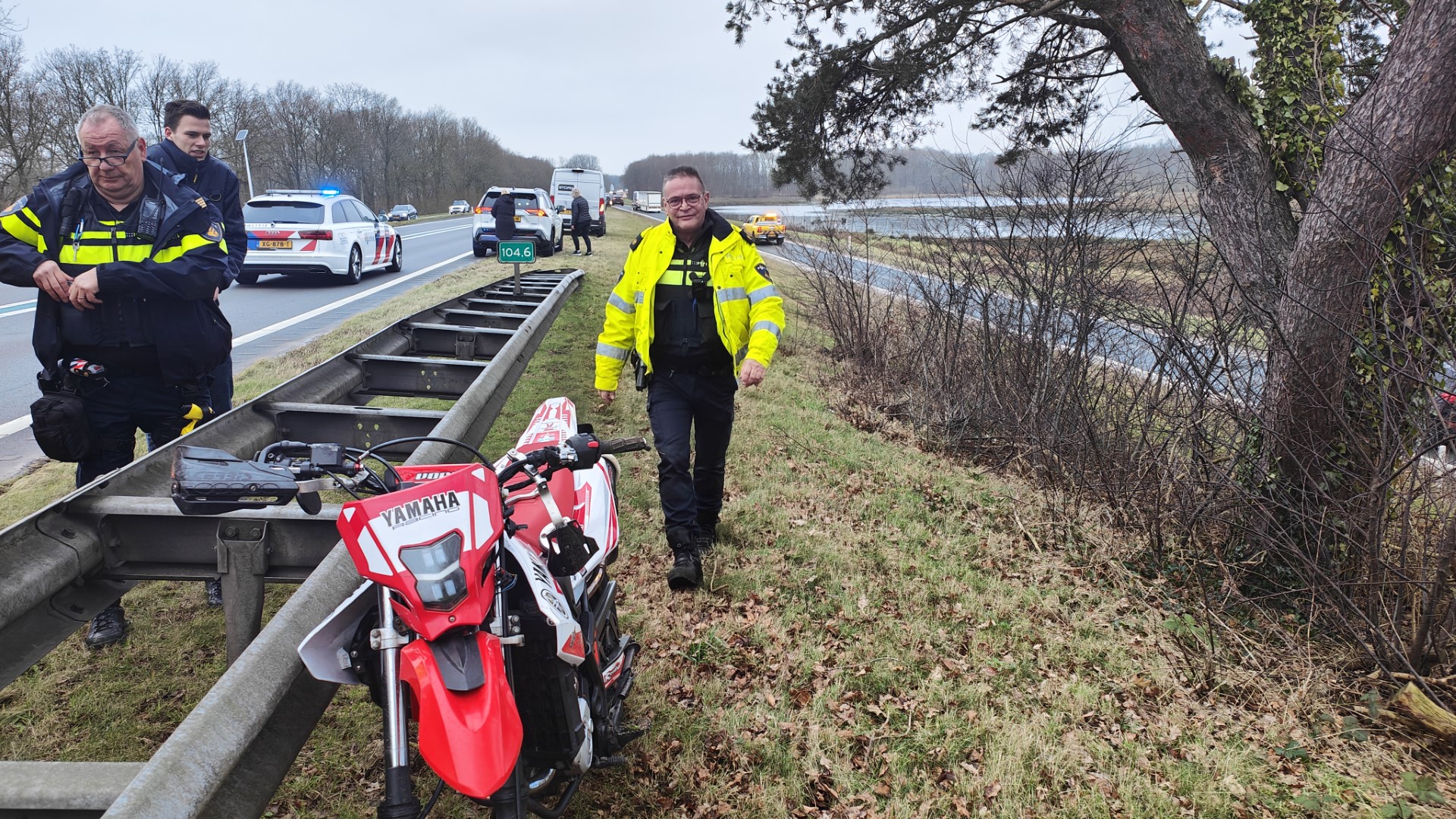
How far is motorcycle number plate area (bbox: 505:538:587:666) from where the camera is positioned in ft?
7.21

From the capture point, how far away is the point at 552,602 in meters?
2.25

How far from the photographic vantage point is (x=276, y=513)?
255 cm

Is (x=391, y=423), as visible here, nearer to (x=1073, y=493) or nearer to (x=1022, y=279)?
(x=1073, y=493)

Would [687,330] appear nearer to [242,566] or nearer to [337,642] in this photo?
[242,566]

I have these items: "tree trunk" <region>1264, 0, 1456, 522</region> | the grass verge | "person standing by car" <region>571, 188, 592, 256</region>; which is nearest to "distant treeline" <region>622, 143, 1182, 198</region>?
"tree trunk" <region>1264, 0, 1456, 522</region>

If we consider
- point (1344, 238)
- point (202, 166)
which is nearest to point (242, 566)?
point (202, 166)

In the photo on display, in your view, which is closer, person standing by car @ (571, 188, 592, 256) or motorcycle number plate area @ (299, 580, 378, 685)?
→ motorcycle number plate area @ (299, 580, 378, 685)

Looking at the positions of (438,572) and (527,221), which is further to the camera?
(527,221)

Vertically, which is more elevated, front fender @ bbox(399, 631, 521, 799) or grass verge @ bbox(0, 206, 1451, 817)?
front fender @ bbox(399, 631, 521, 799)

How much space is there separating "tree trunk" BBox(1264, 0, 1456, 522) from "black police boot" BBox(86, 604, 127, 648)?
17.9 ft

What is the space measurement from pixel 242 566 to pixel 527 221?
18.2m

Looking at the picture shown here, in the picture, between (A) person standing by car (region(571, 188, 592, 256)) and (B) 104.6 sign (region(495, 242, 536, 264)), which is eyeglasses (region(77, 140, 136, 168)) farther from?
(A) person standing by car (region(571, 188, 592, 256))

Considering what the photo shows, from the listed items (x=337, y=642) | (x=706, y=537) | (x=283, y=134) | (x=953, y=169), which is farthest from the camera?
(x=283, y=134)

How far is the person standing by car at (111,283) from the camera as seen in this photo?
136 inches
